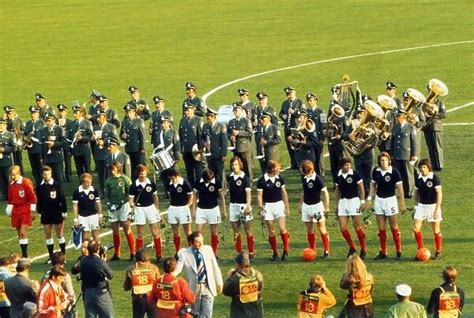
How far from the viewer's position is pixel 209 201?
24531mm

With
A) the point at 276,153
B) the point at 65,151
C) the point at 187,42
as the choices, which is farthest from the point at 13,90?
the point at 276,153

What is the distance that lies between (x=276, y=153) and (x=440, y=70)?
14.6 metres

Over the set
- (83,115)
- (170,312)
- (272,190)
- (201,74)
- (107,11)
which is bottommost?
(170,312)

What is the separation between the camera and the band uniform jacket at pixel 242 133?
29.5 metres

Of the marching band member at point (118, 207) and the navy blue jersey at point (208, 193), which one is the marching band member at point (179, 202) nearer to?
the navy blue jersey at point (208, 193)

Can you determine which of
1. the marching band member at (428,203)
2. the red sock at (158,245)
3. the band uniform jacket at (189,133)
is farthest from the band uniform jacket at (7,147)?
the marching band member at (428,203)

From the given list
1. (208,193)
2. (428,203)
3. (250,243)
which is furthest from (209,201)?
(428,203)

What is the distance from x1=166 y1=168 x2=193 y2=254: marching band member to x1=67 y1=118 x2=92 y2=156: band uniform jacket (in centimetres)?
624

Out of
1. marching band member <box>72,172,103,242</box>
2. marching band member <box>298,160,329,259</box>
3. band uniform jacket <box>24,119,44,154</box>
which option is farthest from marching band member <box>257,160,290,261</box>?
band uniform jacket <box>24,119,44,154</box>

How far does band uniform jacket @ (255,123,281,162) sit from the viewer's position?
29766mm

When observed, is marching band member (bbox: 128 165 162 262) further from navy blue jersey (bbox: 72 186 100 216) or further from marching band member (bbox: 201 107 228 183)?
marching band member (bbox: 201 107 228 183)

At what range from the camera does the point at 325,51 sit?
4888 cm

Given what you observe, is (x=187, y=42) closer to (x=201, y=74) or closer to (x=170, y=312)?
(x=201, y=74)

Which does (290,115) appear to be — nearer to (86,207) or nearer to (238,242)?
(238,242)
